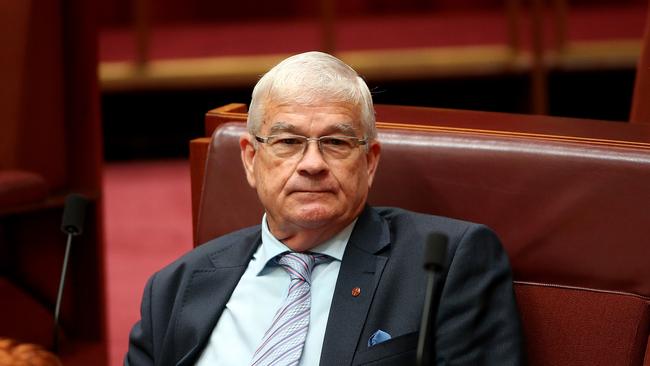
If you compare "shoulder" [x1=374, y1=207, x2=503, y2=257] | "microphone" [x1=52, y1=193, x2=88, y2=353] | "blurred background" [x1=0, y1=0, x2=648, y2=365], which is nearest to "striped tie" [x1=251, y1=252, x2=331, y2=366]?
"shoulder" [x1=374, y1=207, x2=503, y2=257]

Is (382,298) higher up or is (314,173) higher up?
(314,173)

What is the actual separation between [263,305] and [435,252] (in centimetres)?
40

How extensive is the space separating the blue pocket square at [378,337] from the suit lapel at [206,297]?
0.24 metres

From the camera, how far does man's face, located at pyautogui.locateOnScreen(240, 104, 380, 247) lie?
1621 mm

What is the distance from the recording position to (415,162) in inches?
67.2

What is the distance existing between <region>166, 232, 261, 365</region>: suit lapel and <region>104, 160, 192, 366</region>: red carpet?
107 cm

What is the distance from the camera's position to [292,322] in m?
1.62

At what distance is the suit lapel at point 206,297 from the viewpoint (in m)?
1.68

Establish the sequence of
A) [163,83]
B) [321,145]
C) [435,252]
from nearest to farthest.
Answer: [435,252] → [321,145] → [163,83]

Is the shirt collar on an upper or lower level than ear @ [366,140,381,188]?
lower

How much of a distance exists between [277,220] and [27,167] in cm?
116

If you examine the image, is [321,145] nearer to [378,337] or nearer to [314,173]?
[314,173]

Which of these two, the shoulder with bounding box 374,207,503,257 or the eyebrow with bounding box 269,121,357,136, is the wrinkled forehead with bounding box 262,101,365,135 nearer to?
the eyebrow with bounding box 269,121,357,136

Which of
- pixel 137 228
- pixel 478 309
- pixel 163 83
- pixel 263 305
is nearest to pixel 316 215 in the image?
pixel 263 305
